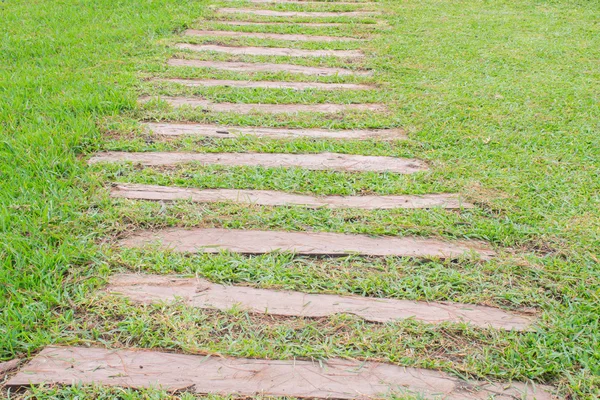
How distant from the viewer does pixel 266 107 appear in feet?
11.7

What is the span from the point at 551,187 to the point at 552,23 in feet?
12.2

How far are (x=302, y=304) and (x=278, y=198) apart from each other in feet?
2.46

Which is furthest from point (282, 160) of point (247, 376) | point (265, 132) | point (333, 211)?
point (247, 376)

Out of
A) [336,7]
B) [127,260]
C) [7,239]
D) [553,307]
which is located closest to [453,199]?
[553,307]

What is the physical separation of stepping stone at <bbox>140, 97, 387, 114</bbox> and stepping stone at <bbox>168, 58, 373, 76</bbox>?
2.19 feet

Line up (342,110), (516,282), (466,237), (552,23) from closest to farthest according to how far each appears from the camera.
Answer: (516,282), (466,237), (342,110), (552,23)

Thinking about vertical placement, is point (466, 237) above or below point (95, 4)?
below

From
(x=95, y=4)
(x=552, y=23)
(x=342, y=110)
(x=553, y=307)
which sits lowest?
(x=553, y=307)

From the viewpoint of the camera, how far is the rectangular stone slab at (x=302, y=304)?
186 cm

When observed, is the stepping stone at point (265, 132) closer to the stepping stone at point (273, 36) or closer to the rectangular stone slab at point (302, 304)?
the rectangular stone slab at point (302, 304)

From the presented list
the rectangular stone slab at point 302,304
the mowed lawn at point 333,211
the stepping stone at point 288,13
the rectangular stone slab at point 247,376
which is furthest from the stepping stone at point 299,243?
the stepping stone at point 288,13

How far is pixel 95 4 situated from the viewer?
5.62m

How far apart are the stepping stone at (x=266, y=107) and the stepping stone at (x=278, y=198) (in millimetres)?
1044

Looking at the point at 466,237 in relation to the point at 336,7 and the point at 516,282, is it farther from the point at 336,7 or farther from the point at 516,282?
the point at 336,7
